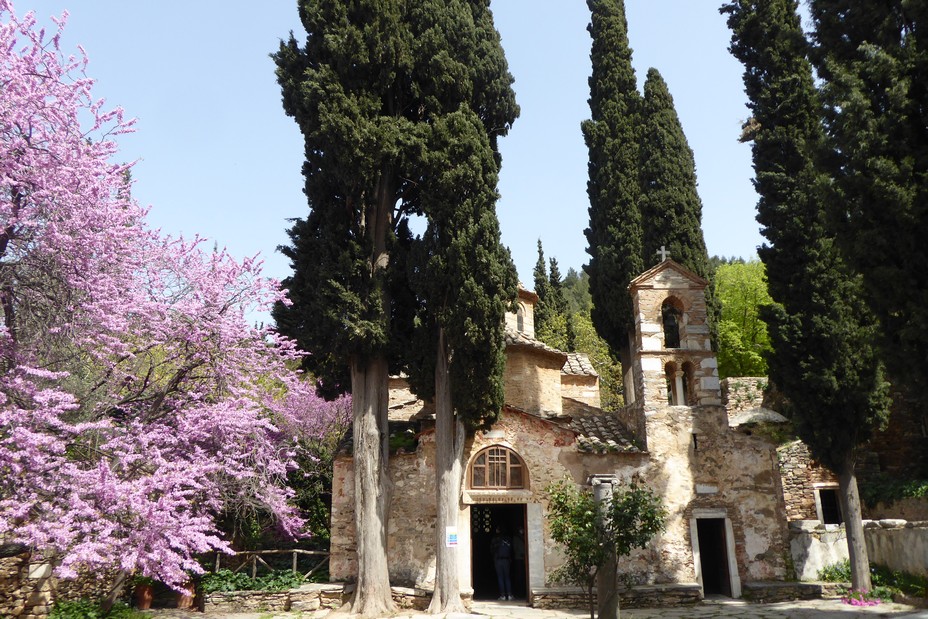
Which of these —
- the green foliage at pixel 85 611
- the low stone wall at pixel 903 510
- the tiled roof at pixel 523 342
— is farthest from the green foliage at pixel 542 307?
the green foliage at pixel 85 611

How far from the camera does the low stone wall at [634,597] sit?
13.6m

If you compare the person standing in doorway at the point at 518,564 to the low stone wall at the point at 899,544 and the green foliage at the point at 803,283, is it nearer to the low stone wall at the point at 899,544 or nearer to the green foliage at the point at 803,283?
the green foliage at the point at 803,283

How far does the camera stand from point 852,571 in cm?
1316

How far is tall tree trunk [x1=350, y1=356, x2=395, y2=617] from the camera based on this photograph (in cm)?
1301

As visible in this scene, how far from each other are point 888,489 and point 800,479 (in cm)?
208

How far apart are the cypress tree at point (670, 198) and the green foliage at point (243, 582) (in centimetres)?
1302

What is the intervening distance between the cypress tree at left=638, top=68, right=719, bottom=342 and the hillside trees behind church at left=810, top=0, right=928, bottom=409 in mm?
10193

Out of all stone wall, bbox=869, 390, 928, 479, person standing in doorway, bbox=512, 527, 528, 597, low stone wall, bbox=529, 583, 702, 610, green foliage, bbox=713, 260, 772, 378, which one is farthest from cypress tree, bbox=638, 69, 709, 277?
low stone wall, bbox=529, 583, 702, 610

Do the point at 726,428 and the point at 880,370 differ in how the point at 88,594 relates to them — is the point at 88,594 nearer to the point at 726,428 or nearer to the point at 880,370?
the point at 726,428

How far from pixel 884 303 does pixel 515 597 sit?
10.3m

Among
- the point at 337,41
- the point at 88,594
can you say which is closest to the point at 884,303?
the point at 337,41

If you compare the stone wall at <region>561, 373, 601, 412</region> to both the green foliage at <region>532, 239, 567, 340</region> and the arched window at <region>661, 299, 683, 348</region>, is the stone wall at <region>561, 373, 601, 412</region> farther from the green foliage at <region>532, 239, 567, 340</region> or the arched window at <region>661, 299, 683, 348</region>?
the green foliage at <region>532, 239, 567, 340</region>

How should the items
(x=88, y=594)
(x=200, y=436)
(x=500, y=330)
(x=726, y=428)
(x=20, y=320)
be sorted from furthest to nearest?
(x=726, y=428), (x=500, y=330), (x=88, y=594), (x=200, y=436), (x=20, y=320)

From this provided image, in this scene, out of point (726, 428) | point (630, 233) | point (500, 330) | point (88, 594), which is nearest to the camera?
point (88, 594)
